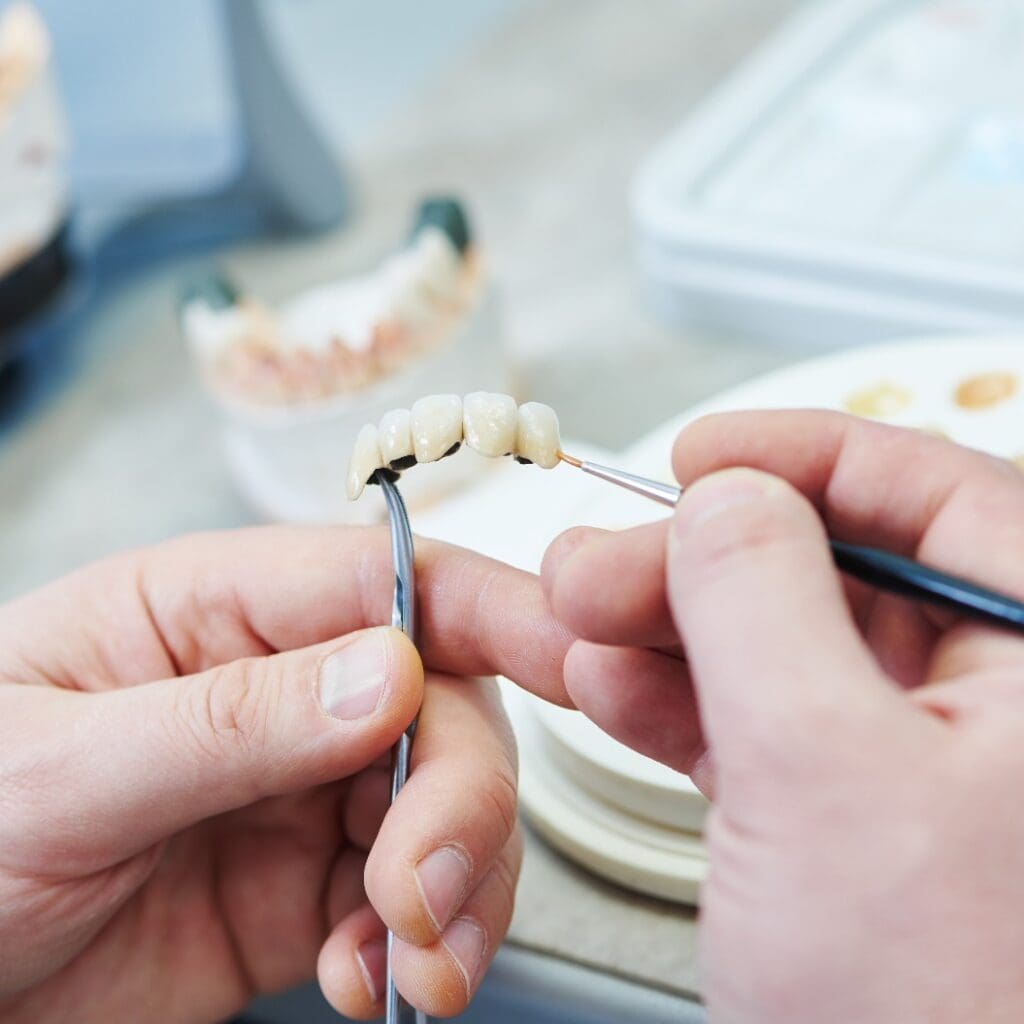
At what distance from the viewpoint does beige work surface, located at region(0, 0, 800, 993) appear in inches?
29.5

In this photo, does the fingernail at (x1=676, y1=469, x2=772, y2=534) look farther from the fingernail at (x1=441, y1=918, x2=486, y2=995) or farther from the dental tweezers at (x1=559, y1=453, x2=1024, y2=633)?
the fingernail at (x1=441, y1=918, x2=486, y2=995)

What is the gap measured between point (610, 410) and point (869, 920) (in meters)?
0.55

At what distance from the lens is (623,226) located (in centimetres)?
94

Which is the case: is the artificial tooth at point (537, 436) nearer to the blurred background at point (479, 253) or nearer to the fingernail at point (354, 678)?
the fingernail at point (354, 678)

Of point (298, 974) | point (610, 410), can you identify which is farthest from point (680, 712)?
point (610, 410)

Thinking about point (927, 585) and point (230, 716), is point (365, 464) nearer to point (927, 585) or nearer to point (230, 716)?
point (230, 716)

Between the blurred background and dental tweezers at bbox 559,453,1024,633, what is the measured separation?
0.22m

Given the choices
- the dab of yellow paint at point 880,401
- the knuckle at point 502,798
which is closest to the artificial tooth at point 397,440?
the knuckle at point 502,798

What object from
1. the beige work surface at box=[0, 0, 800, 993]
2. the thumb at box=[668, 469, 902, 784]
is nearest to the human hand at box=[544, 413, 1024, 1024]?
the thumb at box=[668, 469, 902, 784]

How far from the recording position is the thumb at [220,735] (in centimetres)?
39

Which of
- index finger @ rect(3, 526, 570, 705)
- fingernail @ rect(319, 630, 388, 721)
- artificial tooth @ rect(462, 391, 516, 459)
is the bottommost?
index finger @ rect(3, 526, 570, 705)

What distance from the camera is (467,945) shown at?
1.32ft

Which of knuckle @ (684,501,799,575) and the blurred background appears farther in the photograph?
the blurred background

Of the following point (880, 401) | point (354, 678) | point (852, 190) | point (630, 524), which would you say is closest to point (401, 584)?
point (354, 678)
